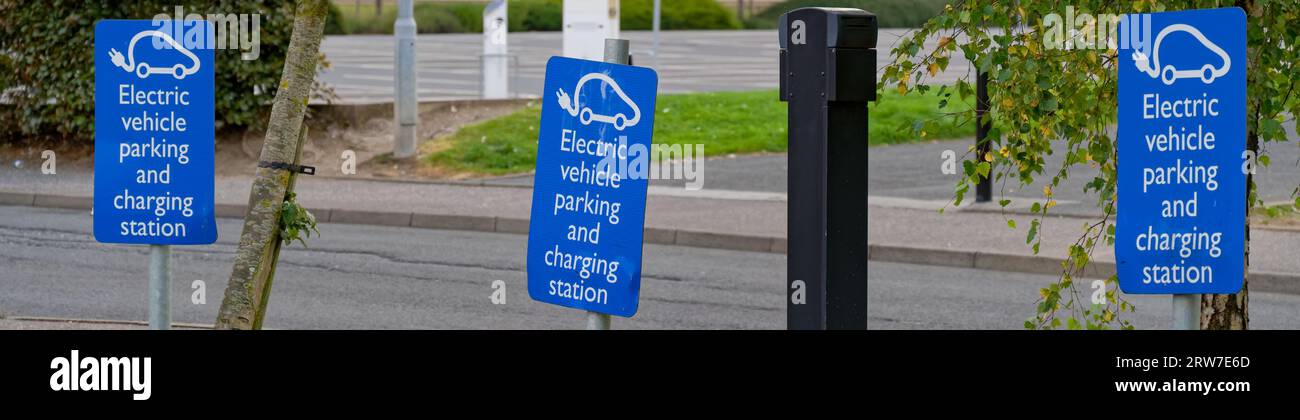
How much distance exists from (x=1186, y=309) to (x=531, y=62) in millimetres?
31741

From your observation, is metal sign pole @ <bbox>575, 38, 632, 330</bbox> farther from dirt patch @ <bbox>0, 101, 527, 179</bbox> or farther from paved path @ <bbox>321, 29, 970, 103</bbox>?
paved path @ <bbox>321, 29, 970, 103</bbox>

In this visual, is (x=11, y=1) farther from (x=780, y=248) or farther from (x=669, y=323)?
(x=669, y=323)

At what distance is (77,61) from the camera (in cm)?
1725

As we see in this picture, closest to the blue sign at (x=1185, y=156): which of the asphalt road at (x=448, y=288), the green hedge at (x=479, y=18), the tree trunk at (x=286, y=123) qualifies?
the tree trunk at (x=286, y=123)

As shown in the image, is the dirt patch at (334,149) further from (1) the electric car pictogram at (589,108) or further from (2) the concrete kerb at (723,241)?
(1) the electric car pictogram at (589,108)

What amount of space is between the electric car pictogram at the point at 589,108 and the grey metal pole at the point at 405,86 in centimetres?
1322

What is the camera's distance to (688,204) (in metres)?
15.1

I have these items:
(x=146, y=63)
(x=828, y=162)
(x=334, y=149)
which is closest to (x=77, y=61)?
(x=334, y=149)

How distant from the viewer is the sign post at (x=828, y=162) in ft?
13.3

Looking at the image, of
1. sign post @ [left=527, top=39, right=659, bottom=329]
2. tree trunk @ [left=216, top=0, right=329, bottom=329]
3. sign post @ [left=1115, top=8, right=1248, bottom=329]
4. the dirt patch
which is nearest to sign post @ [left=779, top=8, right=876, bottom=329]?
sign post @ [left=527, top=39, right=659, bottom=329]

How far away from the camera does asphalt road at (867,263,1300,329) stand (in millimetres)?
9977

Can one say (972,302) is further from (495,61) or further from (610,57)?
(495,61)
